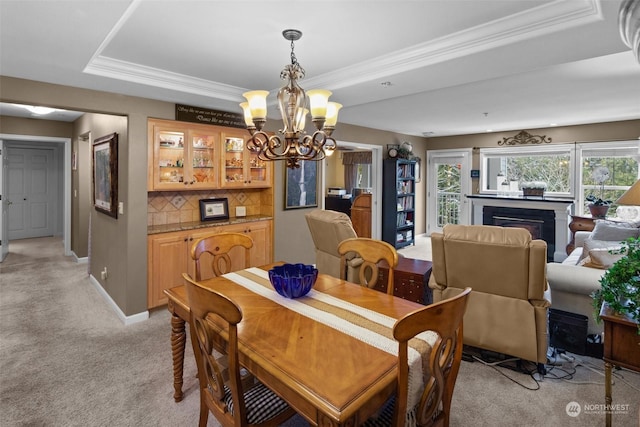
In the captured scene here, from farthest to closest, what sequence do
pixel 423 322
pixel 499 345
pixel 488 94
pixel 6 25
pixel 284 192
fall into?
pixel 284 192, pixel 488 94, pixel 499 345, pixel 6 25, pixel 423 322

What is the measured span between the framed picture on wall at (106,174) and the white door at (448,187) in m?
6.40

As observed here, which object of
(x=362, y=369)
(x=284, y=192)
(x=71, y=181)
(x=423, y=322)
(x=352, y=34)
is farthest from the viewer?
(x=71, y=181)

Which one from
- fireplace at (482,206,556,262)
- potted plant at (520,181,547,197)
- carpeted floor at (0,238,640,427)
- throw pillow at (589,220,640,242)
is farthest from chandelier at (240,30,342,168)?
potted plant at (520,181,547,197)

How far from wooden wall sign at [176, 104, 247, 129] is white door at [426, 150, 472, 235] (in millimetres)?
5108

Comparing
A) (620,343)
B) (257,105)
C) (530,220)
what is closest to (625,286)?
(620,343)

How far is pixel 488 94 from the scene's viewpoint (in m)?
4.05

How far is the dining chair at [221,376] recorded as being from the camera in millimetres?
1325

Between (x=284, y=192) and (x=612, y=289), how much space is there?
356 cm

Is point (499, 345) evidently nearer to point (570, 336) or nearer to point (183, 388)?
point (570, 336)

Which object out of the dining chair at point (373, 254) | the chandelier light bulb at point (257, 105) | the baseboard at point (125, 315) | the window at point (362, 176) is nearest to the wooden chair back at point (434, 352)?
the dining chair at point (373, 254)

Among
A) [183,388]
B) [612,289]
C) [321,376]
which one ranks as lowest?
[183,388]

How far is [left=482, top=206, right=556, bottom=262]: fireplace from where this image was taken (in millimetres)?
6031

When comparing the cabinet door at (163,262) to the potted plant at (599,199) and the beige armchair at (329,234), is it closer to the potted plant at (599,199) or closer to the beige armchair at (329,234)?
the beige armchair at (329,234)

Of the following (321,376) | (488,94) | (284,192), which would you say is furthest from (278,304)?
(488,94)
